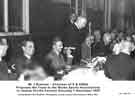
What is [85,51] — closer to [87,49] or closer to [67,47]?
[87,49]

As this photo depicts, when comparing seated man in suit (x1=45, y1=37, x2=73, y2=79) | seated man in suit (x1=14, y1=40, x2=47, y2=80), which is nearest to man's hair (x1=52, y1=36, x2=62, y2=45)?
seated man in suit (x1=45, y1=37, x2=73, y2=79)

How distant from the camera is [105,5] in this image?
3.09m

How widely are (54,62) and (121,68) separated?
0.59 metres

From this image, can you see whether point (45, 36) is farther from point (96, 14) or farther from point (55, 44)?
point (96, 14)

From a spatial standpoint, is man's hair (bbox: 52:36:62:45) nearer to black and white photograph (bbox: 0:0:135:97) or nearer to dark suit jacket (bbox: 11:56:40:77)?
black and white photograph (bbox: 0:0:135:97)

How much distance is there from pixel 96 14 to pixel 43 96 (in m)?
1.10

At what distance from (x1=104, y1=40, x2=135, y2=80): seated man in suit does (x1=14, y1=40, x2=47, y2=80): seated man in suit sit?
1.80 ft

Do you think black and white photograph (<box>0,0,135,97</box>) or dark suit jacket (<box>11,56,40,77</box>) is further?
dark suit jacket (<box>11,56,40,77</box>)

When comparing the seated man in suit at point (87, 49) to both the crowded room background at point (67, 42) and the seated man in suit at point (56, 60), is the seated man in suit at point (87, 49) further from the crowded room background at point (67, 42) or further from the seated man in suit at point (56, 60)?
the seated man in suit at point (56, 60)

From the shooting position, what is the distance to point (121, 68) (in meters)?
2.53

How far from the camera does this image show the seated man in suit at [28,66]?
2.49 meters

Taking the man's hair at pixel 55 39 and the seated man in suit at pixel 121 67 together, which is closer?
the seated man in suit at pixel 121 67

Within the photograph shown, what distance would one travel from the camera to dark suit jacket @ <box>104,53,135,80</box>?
250cm

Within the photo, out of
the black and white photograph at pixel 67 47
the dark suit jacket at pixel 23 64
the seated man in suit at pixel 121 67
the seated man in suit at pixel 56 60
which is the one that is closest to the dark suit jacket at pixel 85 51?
the black and white photograph at pixel 67 47
